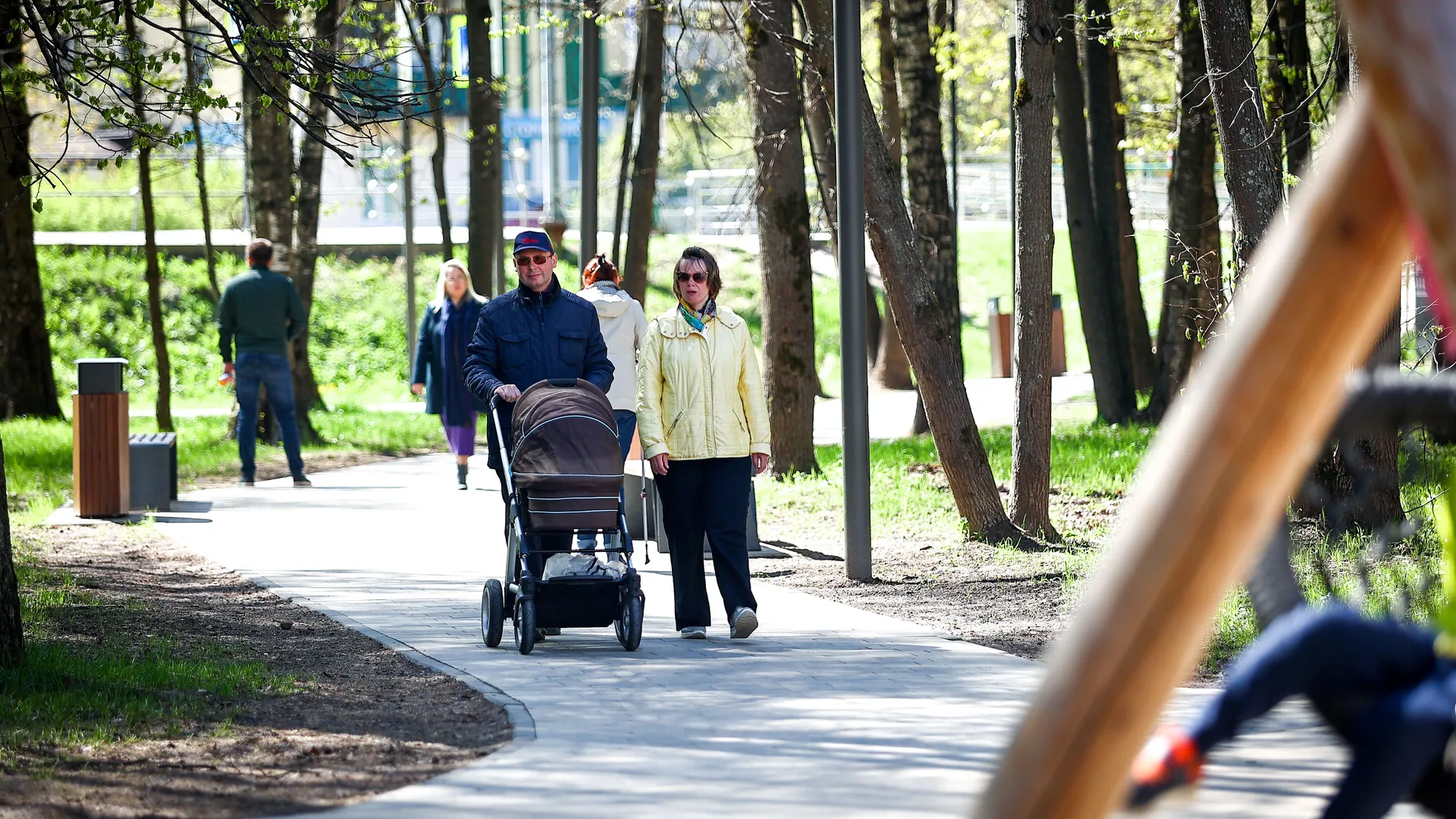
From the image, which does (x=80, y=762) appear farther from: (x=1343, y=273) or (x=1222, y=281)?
(x=1222, y=281)

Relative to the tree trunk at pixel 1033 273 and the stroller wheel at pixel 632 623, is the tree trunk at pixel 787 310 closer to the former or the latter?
the tree trunk at pixel 1033 273

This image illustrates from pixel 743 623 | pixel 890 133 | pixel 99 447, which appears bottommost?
pixel 743 623

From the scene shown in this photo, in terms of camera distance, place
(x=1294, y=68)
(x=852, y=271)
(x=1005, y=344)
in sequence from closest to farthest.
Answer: (x=852, y=271), (x=1294, y=68), (x=1005, y=344)

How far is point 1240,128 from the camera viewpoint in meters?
10.4

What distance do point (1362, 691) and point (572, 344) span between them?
592 centimetres

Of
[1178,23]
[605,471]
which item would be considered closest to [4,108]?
[605,471]

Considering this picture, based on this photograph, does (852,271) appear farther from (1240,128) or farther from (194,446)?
(194,446)

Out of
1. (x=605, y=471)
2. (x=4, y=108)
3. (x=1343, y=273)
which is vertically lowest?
(x=605, y=471)

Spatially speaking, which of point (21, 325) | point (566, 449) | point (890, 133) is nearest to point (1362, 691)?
point (566, 449)

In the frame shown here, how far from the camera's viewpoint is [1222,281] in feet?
36.5

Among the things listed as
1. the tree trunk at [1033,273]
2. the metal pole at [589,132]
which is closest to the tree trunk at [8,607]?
the tree trunk at [1033,273]

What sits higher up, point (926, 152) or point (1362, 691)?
point (926, 152)

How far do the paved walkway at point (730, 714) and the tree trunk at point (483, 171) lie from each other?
11.0 meters

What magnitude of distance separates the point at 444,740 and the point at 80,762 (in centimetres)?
121
